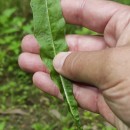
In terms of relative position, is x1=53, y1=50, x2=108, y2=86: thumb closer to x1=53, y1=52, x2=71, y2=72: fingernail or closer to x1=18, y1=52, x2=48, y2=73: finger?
x1=53, y1=52, x2=71, y2=72: fingernail

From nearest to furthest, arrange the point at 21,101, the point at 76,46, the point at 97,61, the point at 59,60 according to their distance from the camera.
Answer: the point at 97,61 → the point at 59,60 → the point at 76,46 → the point at 21,101

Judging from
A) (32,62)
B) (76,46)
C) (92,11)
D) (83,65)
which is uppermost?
(92,11)

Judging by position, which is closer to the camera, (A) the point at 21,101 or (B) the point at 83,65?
(B) the point at 83,65

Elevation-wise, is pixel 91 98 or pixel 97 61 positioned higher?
pixel 97 61

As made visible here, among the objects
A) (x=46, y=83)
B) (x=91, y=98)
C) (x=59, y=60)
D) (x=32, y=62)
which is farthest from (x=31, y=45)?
(x=91, y=98)

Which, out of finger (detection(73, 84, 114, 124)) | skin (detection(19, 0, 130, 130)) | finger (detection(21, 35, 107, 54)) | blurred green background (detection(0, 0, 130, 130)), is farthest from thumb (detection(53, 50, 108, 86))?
blurred green background (detection(0, 0, 130, 130))

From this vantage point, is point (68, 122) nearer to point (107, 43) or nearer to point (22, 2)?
point (107, 43)

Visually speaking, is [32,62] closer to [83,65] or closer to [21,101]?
[83,65]
